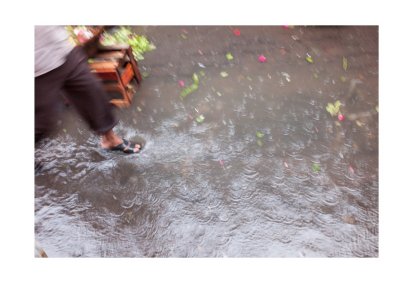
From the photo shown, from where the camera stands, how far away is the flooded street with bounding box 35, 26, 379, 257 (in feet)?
7.19

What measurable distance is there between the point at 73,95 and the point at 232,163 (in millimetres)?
1361

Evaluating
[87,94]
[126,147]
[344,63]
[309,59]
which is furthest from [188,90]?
[344,63]

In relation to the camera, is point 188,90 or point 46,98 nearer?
point 46,98

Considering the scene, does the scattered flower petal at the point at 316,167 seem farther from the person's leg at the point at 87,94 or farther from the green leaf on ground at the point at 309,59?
the person's leg at the point at 87,94

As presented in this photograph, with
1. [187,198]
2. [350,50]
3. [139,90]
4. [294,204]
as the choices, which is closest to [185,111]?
[139,90]

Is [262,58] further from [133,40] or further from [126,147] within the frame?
[126,147]

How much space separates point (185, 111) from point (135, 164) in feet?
2.40

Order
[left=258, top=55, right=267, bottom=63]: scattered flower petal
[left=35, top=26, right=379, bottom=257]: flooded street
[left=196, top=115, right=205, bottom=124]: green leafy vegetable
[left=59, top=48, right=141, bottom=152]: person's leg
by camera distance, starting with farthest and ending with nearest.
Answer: [left=258, top=55, right=267, bottom=63]: scattered flower petal < [left=196, top=115, right=205, bottom=124]: green leafy vegetable < [left=35, top=26, right=379, bottom=257]: flooded street < [left=59, top=48, right=141, bottom=152]: person's leg

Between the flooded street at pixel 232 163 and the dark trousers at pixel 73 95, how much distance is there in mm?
507

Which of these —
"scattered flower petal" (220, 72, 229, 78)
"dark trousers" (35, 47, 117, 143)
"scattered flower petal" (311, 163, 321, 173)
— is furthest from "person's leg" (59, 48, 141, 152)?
"scattered flower petal" (311, 163, 321, 173)

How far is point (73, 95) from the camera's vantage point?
2.11 metres

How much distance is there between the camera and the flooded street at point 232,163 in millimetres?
2191

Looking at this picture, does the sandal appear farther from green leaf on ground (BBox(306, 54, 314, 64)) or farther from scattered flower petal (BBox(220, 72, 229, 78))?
green leaf on ground (BBox(306, 54, 314, 64))

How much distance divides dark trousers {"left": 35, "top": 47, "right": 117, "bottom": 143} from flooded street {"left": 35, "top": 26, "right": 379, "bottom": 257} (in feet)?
1.66
